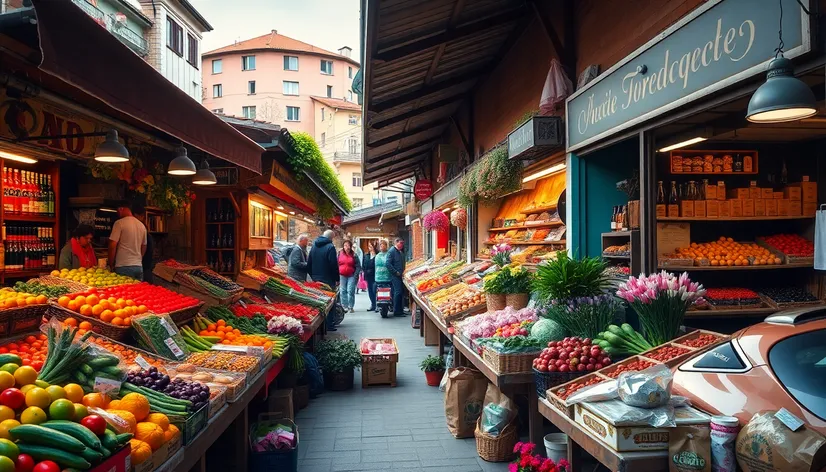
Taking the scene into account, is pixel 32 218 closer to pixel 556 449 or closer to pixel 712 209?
pixel 556 449

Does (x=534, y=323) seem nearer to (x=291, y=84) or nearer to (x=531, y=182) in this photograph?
(x=531, y=182)

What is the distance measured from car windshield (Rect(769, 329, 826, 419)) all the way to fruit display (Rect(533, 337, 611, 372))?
124cm

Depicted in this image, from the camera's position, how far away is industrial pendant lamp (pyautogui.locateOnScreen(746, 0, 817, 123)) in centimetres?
245

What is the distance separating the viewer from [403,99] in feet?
31.9

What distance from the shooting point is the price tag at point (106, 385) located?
8.80 feet

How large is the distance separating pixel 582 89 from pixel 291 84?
51178mm

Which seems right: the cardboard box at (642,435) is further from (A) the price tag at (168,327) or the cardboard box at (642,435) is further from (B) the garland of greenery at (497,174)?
(B) the garland of greenery at (497,174)

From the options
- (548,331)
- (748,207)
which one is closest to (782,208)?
(748,207)

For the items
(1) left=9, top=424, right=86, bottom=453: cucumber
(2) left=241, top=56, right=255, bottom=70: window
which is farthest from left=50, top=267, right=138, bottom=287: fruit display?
(2) left=241, top=56, right=255, bottom=70: window

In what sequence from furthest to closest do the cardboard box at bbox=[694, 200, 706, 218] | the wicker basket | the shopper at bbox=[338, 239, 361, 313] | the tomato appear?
1. the shopper at bbox=[338, 239, 361, 313]
2. the cardboard box at bbox=[694, 200, 706, 218]
3. the wicker basket
4. the tomato

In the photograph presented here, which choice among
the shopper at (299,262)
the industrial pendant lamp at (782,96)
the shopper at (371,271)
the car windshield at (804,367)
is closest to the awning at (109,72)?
the industrial pendant lamp at (782,96)

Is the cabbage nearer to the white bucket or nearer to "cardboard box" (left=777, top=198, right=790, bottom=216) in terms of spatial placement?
the white bucket

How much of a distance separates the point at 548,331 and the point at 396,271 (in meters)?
9.35

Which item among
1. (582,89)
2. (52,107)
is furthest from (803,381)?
(52,107)
